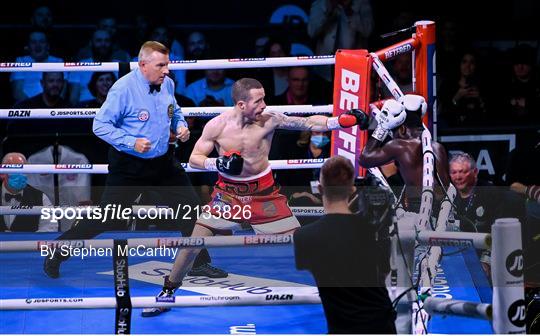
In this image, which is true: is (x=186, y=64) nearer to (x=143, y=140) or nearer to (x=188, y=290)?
(x=143, y=140)

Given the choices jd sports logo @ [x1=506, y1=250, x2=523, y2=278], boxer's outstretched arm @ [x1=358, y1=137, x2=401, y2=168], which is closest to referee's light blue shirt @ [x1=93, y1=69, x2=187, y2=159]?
boxer's outstretched arm @ [x1=358, y1=137, x2=401, y2=168]

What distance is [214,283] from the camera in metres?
6.45

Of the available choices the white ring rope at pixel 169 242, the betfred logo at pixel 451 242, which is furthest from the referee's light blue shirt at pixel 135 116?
the betfred logo at pixel 451 242

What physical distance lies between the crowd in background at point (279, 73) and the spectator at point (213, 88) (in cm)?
1

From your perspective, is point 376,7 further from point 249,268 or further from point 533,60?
point 249,268

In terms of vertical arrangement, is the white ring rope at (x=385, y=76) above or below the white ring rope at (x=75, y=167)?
above

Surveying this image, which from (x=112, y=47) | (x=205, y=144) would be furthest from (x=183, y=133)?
(x=112, y=47)

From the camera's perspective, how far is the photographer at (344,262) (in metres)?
4.02

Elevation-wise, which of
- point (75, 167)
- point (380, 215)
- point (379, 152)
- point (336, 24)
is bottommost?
point (380, 215)

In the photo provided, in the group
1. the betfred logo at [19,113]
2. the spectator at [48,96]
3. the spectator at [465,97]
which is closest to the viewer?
the betfred logo at [19,113]

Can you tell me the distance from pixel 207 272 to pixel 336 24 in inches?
136

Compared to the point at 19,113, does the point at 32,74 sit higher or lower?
higher

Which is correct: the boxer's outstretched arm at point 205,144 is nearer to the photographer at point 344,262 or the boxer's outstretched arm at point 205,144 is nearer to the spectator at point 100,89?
the photographer at point 344,262

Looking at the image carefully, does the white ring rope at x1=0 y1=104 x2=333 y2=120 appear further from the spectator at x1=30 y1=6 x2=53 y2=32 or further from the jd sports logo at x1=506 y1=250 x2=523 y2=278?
the jd sports logo at x1=506 y1=250 x2=523 y2=278
